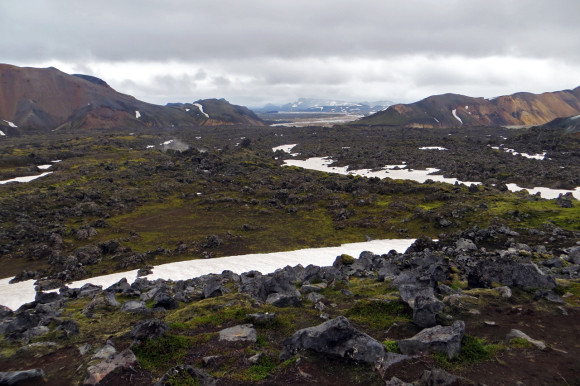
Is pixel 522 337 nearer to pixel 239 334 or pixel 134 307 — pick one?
pixel 239 334

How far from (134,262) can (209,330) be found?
26291 mm

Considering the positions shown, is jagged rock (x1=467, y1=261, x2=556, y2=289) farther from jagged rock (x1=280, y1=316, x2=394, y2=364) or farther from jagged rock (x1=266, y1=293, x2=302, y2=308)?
jagged rock (x1=280, y1=316, x2=394, y2=364)

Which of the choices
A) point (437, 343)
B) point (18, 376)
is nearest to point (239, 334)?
point (18, 376)

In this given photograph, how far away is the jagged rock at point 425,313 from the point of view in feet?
47.7

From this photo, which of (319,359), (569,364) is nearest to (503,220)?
(569,364)

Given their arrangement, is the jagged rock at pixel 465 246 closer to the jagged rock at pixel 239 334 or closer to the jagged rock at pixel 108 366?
the jagged rock at pixel 239 334

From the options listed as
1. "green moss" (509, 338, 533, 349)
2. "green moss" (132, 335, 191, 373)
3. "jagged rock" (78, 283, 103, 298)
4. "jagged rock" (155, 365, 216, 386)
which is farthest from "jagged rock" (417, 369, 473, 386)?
"jagged rock" (78, 283, 103, 298)

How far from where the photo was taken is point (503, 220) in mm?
41781

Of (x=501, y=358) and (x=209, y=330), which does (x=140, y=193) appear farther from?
(x=501, y=358)

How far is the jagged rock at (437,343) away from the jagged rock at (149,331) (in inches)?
379

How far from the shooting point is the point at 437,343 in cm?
1221

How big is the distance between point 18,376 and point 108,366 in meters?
2.72

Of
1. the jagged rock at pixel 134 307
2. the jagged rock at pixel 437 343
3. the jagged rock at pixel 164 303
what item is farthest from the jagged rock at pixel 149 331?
the jagged rock at pixel 437 343

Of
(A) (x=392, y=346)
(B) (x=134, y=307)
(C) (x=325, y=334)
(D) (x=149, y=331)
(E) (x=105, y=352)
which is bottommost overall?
(B) (x=134, y=307)
